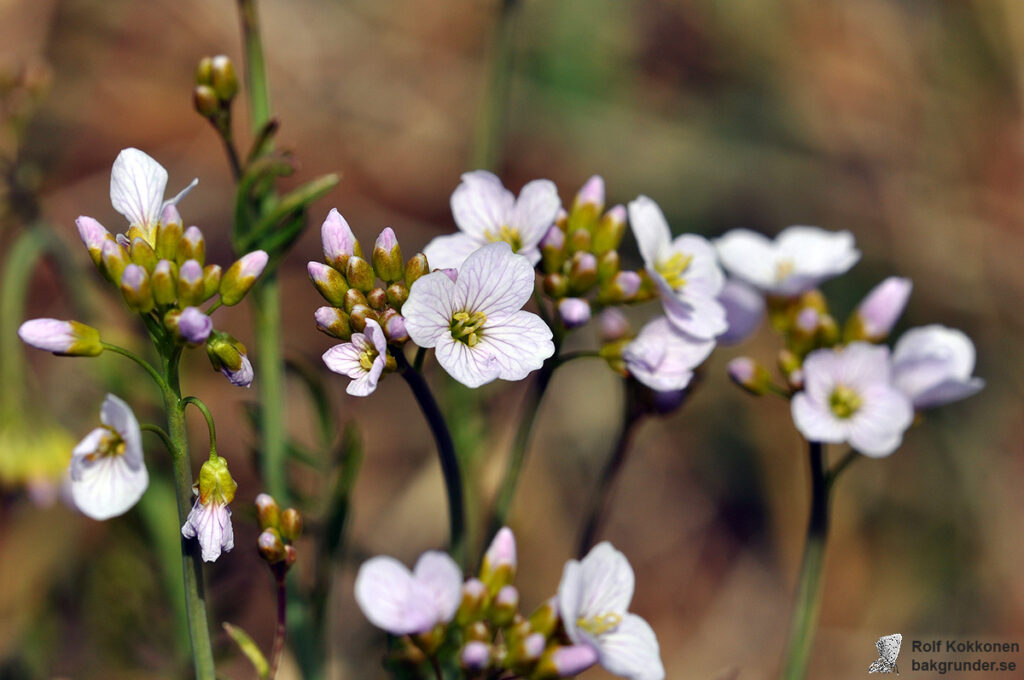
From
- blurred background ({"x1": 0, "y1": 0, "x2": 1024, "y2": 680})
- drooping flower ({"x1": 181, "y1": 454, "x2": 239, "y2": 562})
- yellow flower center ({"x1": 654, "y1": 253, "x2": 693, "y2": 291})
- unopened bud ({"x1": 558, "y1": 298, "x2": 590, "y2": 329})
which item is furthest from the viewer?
blurred background ({"x1": 0, "y1": 0, "x2": 1024, "y2": 680})

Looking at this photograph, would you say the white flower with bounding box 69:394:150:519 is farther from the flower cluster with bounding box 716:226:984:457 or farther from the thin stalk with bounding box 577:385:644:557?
the flower cluster with bounding box 716:226:984:457

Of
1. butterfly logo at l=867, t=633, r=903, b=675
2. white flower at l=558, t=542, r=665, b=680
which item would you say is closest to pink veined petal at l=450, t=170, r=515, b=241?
white flower at l=558, t=542, r=665, b=680

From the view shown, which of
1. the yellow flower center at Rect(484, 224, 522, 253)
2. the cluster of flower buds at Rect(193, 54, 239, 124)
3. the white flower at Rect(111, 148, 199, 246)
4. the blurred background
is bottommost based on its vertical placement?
the blurred background

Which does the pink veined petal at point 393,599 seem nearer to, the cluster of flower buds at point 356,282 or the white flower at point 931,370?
the cluster of flower buds at point 356,282

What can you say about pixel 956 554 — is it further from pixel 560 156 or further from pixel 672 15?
pixel 672 15

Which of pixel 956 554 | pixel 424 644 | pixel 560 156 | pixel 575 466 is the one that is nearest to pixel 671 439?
pixel 575 466

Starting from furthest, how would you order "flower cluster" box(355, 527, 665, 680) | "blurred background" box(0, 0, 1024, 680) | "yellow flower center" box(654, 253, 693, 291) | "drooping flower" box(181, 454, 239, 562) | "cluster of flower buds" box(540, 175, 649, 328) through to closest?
"blurred background" box(0, 0, 1024, 680) < "yellow flower center" box(654, 253, 693, 291) < "cluster of flower buds" box(540, 175, 649, 328) < "flower cluster" box(355, 527, 665, 680) < "drooping flower" box(181, 454, 239, 562)
